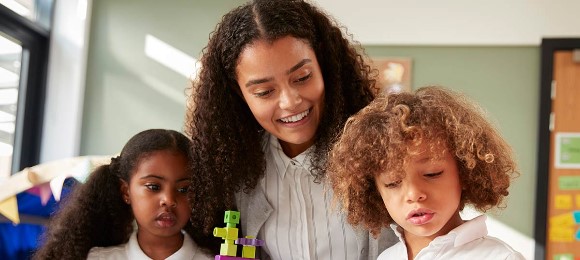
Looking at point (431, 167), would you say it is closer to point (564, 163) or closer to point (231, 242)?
point (231, 242)

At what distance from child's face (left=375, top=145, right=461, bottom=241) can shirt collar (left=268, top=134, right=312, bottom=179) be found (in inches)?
13.4

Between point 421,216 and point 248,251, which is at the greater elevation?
point 421,216

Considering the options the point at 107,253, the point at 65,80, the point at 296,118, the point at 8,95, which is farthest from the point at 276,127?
the point at 65,80

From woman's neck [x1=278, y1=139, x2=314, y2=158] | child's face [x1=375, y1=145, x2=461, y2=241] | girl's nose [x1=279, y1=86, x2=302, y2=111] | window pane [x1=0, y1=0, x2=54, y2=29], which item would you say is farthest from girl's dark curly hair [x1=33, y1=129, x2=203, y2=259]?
window pane [x1=0, y1=0, x2=54, y2=29]

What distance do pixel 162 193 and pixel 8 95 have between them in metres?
2.48

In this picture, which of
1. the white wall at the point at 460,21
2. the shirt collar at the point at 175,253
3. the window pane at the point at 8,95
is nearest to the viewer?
the shirt collar at the point at 175,253

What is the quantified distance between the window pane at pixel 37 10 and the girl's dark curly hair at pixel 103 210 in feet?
7.82

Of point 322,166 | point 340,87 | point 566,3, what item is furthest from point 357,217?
point 566,3

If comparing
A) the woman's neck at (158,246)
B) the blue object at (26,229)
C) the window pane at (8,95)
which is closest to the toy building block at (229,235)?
the woman's neck at (158,246)

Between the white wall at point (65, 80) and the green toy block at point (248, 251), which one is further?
the white wall at point (65, 80)

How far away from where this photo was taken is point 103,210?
6.50 ft

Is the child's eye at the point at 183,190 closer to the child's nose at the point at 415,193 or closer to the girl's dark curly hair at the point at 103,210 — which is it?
the girl's dark curly hair at the point at 103,210

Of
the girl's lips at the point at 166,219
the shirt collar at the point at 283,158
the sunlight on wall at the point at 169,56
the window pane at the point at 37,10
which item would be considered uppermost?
the window pane at the point at 37,10

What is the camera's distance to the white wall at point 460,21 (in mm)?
4184
